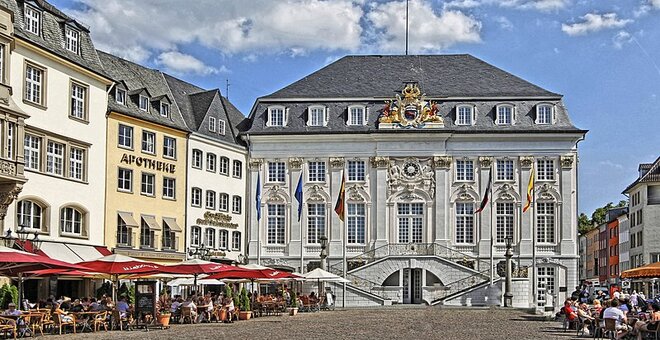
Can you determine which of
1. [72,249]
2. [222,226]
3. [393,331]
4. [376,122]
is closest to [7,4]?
[72,249]

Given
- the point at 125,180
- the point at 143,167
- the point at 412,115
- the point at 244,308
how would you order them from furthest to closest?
the point at 412,115
the point at 143,167
the point at 125,180
the point at 244,308

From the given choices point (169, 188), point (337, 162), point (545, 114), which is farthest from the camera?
point (337, 162)

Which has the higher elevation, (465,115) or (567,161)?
(465,115)

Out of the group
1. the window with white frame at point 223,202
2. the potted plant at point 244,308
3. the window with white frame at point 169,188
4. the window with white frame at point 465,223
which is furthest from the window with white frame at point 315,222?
the potted plant at point 244,308

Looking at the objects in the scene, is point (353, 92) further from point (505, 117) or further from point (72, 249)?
point (72, 249)

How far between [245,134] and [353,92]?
7.44 meters

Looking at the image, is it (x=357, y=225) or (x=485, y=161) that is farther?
(x=357, y=225)

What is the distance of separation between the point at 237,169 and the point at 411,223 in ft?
37.4

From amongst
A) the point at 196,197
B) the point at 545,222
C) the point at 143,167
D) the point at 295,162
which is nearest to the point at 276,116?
the point at 295,162

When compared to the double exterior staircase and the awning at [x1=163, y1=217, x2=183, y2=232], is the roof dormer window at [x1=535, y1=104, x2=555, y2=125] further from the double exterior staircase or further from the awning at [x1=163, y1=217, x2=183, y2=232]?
the awning at [x1=163, y1=217, x2=183, y2=232]

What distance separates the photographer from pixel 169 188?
2339 inches

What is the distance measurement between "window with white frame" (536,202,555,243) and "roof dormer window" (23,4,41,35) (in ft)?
113

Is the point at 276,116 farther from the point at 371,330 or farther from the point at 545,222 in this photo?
the point at 371,330

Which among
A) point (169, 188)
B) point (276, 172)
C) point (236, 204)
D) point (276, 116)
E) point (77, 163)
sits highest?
point (276, 116)
